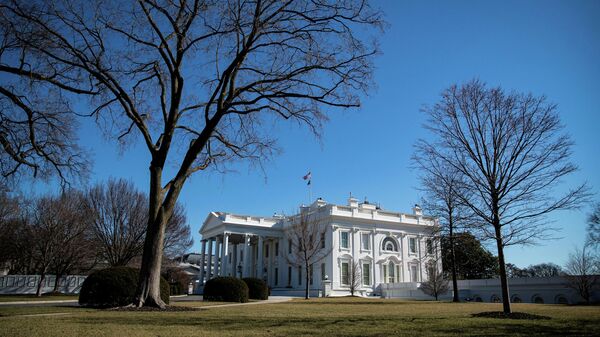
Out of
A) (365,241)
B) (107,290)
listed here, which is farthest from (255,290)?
(365,241)

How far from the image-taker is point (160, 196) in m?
14.8

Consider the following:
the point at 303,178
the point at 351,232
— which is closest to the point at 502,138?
the point at 303,178

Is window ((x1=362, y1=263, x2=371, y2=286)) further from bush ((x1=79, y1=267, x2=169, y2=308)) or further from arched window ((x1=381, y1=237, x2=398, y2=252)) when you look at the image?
bush ((x1=79, y1=267, x2=169, y2=308))

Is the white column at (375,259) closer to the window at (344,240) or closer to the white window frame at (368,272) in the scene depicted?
the white window frame at (368,272)

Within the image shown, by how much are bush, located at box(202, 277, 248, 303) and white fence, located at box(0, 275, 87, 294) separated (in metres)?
22.8

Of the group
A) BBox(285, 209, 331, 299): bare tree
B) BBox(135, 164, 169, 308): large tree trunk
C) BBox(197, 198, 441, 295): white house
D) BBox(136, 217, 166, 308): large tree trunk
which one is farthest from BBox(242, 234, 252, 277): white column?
BBox(136, 217, 166, 308): large tree trunk

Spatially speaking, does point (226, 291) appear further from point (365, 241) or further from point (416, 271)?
point (416, 271)

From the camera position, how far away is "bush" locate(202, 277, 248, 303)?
89.5 feet

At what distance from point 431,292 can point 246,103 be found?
29.8m

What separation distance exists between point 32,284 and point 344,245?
32466mm

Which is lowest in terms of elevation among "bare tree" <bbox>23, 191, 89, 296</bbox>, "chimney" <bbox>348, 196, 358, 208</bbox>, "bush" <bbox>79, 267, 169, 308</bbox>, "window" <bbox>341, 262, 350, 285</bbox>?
"bush" <bbox>79, 267, 169, 308</bbox>

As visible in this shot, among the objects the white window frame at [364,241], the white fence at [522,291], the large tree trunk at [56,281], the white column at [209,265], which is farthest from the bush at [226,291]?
the white column at [209,265]

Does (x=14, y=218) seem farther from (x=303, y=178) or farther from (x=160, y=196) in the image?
(x=160, y=196)

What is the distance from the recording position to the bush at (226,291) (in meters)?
27.3
